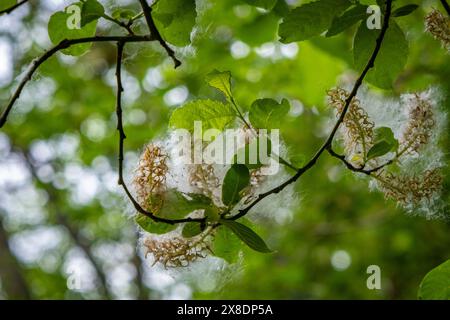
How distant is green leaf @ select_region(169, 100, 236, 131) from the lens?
3.29ft

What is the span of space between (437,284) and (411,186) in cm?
23

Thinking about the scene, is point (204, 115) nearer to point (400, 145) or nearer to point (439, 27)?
point (400, 145)

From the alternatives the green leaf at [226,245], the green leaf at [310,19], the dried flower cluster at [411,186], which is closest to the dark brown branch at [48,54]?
the green leaf at [310,19]

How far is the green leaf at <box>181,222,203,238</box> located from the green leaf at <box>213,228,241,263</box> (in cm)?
6

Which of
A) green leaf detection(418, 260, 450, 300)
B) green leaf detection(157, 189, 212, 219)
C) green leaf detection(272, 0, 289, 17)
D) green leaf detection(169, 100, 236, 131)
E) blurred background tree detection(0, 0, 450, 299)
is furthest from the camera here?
blurred background tree detection(0, 0, 450, 299)

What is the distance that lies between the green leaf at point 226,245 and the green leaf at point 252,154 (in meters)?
0.13

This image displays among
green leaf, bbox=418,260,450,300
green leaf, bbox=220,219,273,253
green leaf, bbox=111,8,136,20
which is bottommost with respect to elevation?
green leaf, bbox=418,260,450,300

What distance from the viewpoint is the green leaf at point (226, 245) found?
0.99 meters

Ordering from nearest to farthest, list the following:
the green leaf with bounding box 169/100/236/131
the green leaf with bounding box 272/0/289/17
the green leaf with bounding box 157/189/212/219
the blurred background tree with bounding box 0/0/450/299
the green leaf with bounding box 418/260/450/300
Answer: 1. the green leaf with bounding box 157/189/212/219
2. the green leaf with bounding box 169/100/236/131
3. the green leaf with bounding box 418/260/450/300
4. the green leaf with bounding box 272/0/289/17
5. the blurred background tree with bounding box 0/0/450/299

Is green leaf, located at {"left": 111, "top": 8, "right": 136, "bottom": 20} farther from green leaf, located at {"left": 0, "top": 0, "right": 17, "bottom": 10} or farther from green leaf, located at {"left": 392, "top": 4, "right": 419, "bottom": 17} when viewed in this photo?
green leaf, located at {"left": 392, "top": 4, "right": 419, "bottom": 17}

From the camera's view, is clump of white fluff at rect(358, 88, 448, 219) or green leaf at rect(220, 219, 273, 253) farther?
clump of white fluff at rect(358, 88, 448, 219)

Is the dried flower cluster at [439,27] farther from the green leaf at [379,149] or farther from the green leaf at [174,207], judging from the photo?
the green leaf at [174,207]

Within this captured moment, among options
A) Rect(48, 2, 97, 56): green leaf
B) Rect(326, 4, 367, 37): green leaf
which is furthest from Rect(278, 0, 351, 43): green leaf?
Rect(48, 2, 97, 56): green leaf
